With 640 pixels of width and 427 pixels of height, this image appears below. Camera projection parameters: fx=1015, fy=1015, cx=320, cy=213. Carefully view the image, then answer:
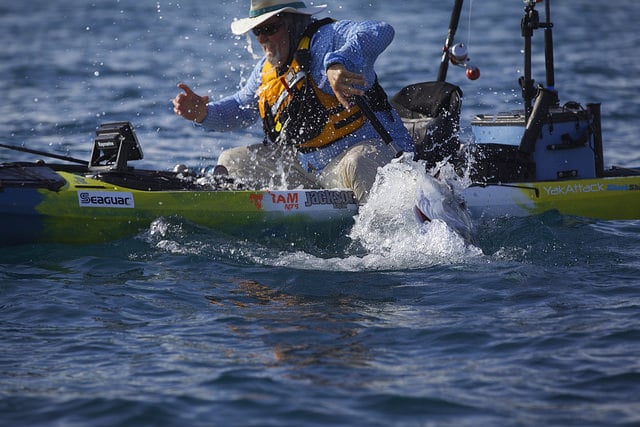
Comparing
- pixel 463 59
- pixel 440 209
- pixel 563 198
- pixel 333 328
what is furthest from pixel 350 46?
pixel 333 328

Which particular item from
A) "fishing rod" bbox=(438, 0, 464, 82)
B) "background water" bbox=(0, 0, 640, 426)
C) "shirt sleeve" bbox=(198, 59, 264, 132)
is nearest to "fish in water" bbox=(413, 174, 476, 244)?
"background water" bbox=(0, 0, 640, 426)

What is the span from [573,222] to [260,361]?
11.1 ft

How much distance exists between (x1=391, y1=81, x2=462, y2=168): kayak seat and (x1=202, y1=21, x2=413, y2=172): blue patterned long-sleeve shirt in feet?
1.03

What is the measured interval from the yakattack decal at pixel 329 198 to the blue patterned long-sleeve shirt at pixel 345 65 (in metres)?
0.30

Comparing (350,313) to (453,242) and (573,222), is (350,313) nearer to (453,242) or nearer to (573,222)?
(453,242)

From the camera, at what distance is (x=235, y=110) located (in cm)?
785

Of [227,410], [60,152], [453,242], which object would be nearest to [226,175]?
[453,242]

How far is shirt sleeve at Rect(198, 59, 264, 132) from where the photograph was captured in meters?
7.75

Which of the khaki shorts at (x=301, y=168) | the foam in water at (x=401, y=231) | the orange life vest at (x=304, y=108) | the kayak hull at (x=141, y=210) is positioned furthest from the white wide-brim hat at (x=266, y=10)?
the foam in water at (x=401, y=231)

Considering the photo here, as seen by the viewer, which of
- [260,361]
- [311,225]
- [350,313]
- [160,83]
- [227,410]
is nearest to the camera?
[227,410]

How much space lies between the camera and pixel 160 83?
1576 cm

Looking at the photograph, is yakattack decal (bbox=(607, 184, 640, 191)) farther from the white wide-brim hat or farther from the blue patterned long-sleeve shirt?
the white wide-brim hat

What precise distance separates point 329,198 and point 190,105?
4.24 feet

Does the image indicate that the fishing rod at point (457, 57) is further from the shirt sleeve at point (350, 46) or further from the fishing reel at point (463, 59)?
the shirt sleeve at point (350, 46)
